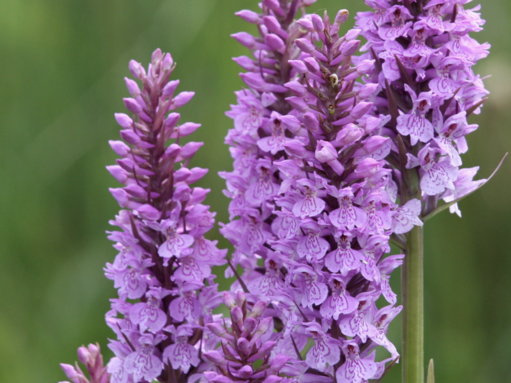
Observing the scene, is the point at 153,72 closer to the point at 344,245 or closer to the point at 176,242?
the point at 176,242

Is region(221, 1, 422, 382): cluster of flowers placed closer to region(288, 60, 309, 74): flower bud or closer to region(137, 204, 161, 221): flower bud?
region(288, 60, 309, 74): flower bud

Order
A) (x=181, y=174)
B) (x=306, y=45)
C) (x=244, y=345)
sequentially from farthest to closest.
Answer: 1. (x=181, y=174)
2. (x=306, y=45)
3. (x=244, y=345)

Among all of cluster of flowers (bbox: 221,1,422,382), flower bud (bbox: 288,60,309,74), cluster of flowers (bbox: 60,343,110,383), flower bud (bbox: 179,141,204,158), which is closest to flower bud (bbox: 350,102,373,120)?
cluster of flowers (bbox: 221,1,422,382)

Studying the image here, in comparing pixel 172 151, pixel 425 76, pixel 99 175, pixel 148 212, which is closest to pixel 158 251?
pixel 148 212

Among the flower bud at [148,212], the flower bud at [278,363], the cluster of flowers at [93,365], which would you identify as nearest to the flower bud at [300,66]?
the flower bud at [148,212]

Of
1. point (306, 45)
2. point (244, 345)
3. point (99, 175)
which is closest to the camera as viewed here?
point (244, 345)

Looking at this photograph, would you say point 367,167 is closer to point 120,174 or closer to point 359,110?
point 359,110
